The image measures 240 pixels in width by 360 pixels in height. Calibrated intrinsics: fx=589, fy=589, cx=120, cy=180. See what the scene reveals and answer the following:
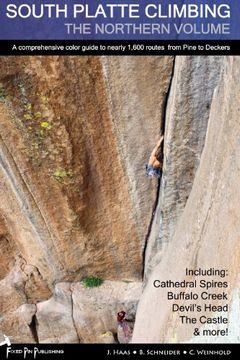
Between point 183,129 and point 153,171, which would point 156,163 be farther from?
point 183,129

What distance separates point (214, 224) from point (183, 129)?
153 centimetres

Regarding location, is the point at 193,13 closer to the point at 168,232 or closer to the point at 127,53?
the point at 127,53

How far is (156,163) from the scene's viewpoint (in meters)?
9.09

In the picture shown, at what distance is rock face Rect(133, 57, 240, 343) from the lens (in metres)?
6.57

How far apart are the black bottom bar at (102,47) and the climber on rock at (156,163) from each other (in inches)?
62.1

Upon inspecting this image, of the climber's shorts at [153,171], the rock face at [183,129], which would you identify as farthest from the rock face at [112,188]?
the climber's shorts at [153,171]

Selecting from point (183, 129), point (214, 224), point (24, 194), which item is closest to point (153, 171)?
point (183, 129)

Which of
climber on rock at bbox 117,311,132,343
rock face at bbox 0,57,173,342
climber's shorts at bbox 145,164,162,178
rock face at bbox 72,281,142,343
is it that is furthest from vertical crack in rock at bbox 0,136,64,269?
climber's shorts at bbox 145,164,162,178

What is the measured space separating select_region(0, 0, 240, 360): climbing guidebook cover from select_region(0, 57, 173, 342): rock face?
0.02m

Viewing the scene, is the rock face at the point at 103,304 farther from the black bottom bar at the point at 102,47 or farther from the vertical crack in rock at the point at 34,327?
the black bottom bar at the point at 102,47

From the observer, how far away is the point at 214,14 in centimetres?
706
